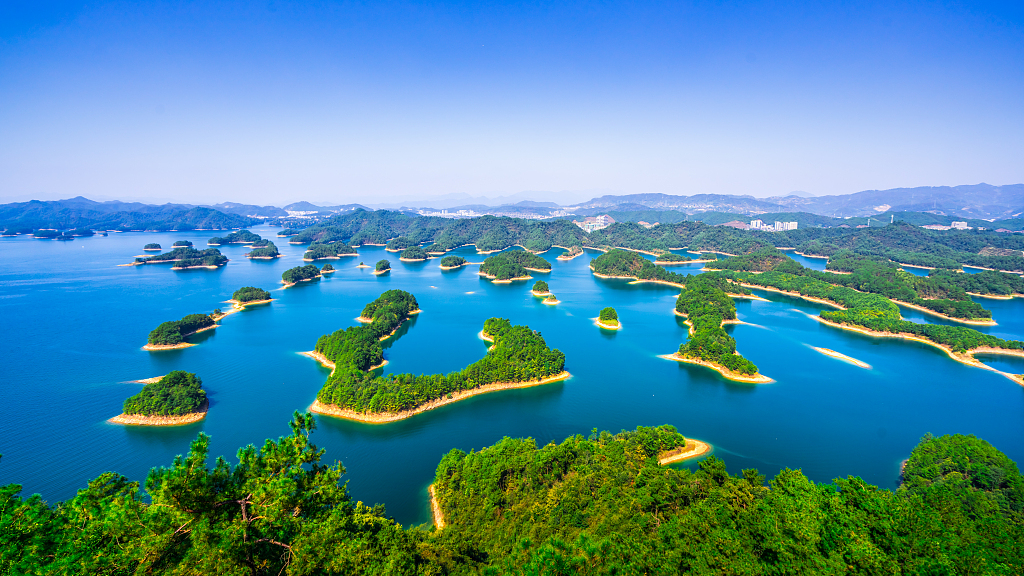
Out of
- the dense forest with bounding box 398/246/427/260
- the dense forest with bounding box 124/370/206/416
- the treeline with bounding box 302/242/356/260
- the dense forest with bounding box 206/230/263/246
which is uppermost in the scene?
the dense forest with bounding box 206/230/263/246

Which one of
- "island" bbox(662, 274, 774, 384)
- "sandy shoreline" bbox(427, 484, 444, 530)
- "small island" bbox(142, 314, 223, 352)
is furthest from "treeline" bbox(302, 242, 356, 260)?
"sandy shoreline" bbox(427, 484, 444, 530)

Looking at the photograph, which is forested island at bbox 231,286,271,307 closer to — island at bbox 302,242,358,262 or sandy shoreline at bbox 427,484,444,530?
island at bbox 302,242,358,262

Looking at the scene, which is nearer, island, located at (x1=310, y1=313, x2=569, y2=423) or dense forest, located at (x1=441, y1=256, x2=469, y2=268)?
island, located at (x1=310, y1=313, x2=569, y2=423)

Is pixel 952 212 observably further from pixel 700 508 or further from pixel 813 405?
pixel 700 508

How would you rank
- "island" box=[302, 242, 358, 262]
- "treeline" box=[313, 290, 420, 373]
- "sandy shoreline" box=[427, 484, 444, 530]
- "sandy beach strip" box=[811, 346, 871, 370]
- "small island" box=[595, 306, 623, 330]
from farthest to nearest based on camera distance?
1. "island" box=[302, 242, 358, 262]
2. "small island" box=[595, 306, 623, 330]
3. "sandy beach strip" box=[811, 346, 871, 370]
4. "treeline" box=[313, 290, 420, 373]
5. "sandy shoreline" box=[427, 484, 444, 530]

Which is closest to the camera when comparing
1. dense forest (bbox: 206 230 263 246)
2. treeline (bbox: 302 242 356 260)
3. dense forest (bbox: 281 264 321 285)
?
dense forest (bbox: 281 264 321 285)

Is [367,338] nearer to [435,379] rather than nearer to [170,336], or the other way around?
[435,379]

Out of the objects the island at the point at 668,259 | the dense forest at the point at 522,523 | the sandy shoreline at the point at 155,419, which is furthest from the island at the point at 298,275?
the island at the point at 668,259
